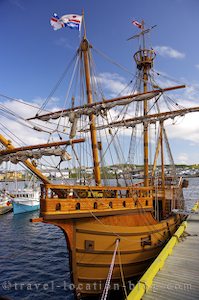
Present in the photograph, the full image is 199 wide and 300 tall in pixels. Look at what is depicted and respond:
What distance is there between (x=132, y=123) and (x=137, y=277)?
581 inches

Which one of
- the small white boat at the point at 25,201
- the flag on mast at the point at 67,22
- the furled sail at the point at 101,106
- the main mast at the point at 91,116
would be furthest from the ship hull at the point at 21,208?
the flag on mast at the point at 67,22

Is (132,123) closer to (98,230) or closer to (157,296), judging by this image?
(98,230)

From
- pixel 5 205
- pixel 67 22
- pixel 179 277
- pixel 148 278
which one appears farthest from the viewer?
pixel 5 205

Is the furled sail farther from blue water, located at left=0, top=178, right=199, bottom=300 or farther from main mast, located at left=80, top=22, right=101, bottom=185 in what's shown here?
blue water, located at left=0, top=178, right=199, bottom=300

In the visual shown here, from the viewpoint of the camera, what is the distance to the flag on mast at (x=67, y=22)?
15.3 meters

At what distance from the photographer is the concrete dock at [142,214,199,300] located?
25.3 ft

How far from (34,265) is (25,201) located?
85.0ft

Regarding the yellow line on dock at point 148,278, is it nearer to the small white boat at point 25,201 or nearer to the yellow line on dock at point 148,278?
the yellow line on dock at point 148,278

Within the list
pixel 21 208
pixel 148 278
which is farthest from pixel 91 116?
pixel 21 208

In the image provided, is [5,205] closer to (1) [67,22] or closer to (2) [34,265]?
(2) [34,265]

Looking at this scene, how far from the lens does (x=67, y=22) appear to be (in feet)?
50.3

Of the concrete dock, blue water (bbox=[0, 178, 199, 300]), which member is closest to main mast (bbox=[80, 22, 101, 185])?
the concrete dock

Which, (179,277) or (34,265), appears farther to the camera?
(34,265)

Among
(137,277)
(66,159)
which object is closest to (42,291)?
(137,277)
